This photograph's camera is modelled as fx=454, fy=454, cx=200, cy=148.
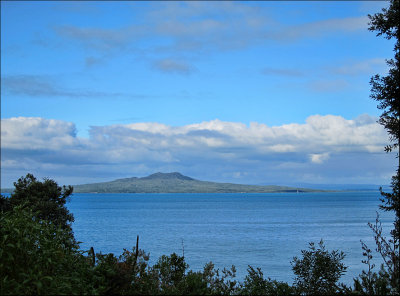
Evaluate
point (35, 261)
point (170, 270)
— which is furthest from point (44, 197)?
point (35, 261)

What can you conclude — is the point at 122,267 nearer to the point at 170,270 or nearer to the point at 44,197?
the point at 170,270

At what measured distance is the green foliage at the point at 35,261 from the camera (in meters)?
8.07

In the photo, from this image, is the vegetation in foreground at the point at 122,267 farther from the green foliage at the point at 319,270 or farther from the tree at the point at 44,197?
the tree at the point at 44,197

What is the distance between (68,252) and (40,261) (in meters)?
1.08

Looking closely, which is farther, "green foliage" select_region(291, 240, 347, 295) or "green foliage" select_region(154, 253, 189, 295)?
"green foliage" select_region(291, 240, 347, 295)

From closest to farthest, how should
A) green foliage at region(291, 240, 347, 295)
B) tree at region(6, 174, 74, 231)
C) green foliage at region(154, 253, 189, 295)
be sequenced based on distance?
green foliage at region(154, 253, 189, 295)
green foliage at region(291, 240, 347, 295)
tree at region(6, 174, 74, 231)

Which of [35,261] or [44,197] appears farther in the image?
[44,197]

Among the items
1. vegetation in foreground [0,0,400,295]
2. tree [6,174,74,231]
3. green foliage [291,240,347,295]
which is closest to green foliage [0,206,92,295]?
vegetation in foreground [0,0,400,295]

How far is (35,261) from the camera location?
28.7ft

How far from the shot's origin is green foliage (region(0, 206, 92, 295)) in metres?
8.07

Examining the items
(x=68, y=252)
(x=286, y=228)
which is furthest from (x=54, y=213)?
(x=286, y=228)

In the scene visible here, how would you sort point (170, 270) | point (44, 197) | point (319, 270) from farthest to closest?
point (44, 197), point (319, 270), point (170, 270)

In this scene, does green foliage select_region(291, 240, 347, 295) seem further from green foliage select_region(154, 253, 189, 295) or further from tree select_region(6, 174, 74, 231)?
tree select_region(6, 174, 74, 231)

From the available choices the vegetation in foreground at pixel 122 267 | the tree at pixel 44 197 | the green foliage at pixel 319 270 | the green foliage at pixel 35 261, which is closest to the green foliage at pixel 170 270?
the vegetation in foreground at pixel 122 267
